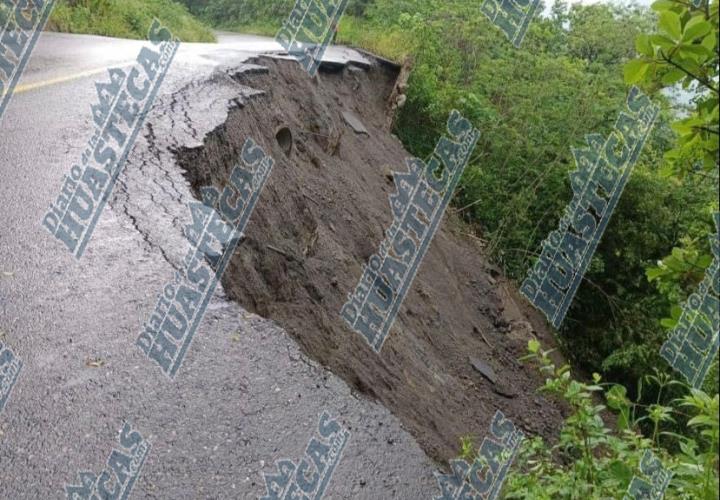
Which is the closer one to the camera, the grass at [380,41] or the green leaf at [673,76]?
the green leaf at [673,76]

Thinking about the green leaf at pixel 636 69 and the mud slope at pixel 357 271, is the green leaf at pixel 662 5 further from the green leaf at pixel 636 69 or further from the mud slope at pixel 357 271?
the mud slope at pixel 357 271

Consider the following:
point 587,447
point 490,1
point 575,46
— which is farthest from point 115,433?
point 575,46

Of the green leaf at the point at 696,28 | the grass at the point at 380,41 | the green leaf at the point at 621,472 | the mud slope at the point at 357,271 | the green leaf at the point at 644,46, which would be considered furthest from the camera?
the grass at the point at 380,41

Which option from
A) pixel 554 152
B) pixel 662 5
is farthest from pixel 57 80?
pixel 554 152

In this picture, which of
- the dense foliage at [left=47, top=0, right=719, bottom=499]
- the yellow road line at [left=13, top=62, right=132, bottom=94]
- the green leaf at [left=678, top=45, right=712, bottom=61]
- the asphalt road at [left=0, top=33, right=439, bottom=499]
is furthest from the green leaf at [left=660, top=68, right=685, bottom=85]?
the dense foliage at [left=47, top=0, right=719, bottom=499]

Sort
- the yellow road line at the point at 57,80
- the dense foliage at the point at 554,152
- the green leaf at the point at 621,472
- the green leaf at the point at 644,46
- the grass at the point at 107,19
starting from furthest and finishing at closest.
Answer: the grass at the point at 107,19
the dense foliage at the point at 554,152
the yellow road line at the point at 57,80
the green leaf at the point at 621,472
the green leaf at the point at 644,46

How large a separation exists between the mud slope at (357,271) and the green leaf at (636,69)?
1.97 metres

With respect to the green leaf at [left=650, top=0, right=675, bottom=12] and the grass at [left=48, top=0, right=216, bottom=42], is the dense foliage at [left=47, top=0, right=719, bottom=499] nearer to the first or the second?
the grass at [left=48, top=0, right=216, bottom=42]

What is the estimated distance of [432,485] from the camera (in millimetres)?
2582

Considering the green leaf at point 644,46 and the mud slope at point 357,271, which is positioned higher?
the green leaf at point 644,46

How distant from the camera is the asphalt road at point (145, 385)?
2.43 m

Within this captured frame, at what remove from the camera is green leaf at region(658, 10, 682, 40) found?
1431 mm

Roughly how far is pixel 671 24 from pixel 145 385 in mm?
2440

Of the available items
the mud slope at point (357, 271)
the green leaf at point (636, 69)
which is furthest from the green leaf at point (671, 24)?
the mud slope at point (357, 271)
